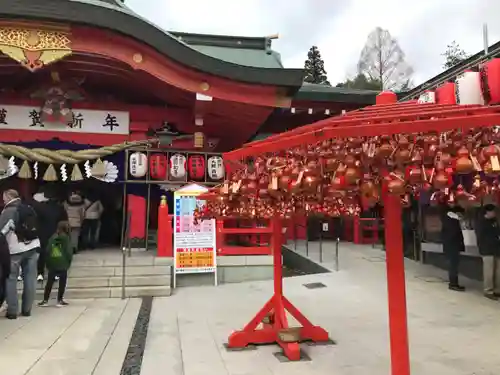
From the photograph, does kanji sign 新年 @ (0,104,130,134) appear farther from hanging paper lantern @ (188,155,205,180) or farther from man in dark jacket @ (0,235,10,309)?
man in dark jacket @ (0,235,10,309)

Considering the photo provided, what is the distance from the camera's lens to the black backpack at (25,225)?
657 centimetres

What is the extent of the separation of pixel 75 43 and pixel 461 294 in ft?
28.4

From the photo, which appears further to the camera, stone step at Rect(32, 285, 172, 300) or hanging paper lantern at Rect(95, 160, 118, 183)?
hanging paper lantern at Rect(95, 160, 118, 183)

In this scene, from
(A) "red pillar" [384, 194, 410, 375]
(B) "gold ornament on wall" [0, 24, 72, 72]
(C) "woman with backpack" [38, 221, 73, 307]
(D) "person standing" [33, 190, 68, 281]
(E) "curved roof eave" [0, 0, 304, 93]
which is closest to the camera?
(A) "red pillar" [384, 194, 410, 375]

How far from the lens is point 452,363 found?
4516 millimetres

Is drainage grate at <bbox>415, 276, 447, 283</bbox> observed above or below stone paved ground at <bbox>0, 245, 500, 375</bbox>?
above

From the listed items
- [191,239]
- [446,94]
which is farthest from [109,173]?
[446,94]

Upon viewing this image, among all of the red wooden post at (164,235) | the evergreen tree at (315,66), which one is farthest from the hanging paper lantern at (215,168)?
the evergreen tree at (315,66)

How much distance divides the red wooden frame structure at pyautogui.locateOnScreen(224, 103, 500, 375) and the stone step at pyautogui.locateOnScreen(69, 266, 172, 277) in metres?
5.66

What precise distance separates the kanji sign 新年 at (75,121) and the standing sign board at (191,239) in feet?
9.75

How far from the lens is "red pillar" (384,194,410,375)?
9.89 feet

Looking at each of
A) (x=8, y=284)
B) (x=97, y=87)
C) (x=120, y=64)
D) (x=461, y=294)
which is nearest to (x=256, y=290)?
(x=461, y=294)

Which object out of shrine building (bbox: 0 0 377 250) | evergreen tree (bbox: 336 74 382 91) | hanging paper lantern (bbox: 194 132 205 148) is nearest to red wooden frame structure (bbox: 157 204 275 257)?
shrine building (bbox: 0 0 377 250)

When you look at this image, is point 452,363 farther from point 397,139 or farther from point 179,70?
point 179,70
